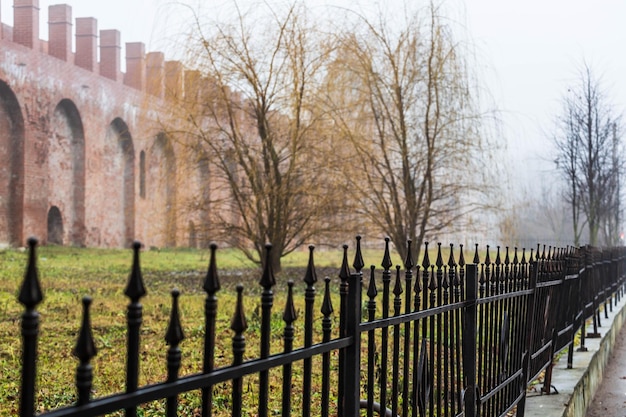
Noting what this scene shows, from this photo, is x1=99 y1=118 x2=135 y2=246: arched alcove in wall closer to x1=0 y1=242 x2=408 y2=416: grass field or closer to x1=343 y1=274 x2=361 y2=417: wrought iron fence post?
x1=0 y1=242 x2=408 y2=416: grass field

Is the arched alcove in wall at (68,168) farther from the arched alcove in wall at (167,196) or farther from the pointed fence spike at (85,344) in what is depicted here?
the pointed fence spike at (85,344)

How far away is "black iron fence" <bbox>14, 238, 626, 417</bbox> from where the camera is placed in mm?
1332

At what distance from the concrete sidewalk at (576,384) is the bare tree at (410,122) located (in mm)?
6873

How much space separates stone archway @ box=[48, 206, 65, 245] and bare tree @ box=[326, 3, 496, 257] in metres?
14.7

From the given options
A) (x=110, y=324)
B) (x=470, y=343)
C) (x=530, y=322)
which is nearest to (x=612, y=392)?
(x=530, y=322)

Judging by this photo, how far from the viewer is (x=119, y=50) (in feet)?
100

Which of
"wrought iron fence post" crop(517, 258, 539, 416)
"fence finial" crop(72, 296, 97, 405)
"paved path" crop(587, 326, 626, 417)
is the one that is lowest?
"paved path" crop(587, 326, 626, 417)

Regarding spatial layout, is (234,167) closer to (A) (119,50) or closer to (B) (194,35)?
(B) (194,35)

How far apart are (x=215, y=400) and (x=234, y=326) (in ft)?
11.3

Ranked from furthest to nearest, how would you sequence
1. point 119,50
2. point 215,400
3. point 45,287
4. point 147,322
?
point 119,50 → point 45,287 → point 147,322 → point 215,400

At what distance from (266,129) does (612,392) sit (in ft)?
31.4

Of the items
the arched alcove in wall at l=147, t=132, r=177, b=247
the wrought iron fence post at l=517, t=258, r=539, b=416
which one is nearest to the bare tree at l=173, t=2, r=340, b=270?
the arched alcove in wall at l=147, t=132, r=177, b=247

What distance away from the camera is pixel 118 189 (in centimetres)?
3066

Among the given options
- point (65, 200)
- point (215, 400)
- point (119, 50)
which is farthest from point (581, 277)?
point (119, 50)
